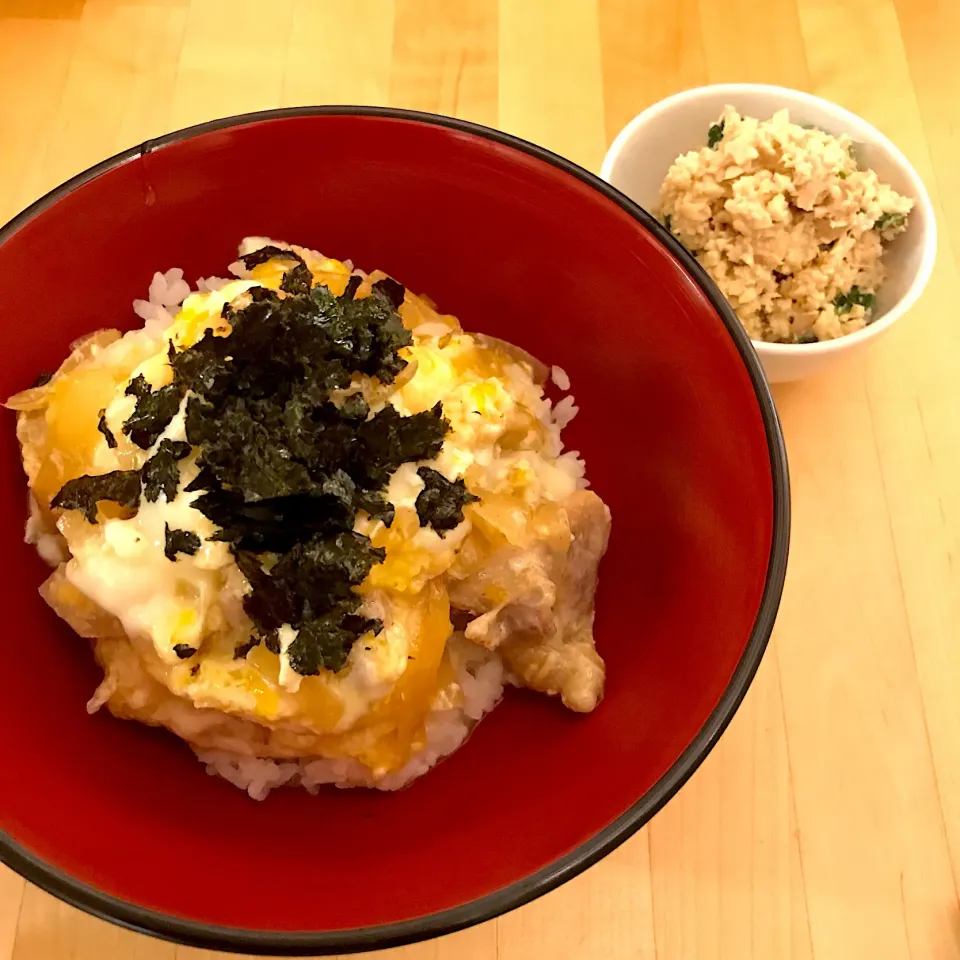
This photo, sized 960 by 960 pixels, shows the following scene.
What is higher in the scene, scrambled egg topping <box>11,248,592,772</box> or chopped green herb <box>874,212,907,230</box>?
chopped green herb <box>874,212,907,230</box>

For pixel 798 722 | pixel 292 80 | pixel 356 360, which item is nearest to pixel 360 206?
pixel 356 360

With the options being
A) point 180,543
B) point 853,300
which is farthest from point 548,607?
point 853,300

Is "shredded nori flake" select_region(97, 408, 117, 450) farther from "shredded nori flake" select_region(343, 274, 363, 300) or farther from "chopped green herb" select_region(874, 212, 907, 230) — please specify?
"chopped green herb" select_region(874, 212, 907, 230)

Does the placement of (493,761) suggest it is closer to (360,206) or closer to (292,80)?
(360,206)

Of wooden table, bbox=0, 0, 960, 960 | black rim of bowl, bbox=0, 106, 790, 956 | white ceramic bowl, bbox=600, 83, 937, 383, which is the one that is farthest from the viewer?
white ceramic bowl, bbox=600, 83, 937, 383

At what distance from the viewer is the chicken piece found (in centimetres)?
114

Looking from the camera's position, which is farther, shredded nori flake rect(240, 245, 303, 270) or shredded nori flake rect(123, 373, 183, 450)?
shredded nori flake rect(240, 245, 303, 270)

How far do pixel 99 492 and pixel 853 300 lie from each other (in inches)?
48.0

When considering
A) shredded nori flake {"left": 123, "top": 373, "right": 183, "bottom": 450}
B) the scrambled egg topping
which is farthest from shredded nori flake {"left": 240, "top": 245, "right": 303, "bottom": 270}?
shredded nori flake {"left": 123, "top": 373, "right": 183, "bottom": 450}

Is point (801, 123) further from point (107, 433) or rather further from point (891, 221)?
point (107, 433)

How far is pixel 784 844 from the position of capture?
1297 millimetres

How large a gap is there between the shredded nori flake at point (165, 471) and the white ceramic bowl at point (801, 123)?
90cm

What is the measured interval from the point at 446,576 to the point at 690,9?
1.52 m

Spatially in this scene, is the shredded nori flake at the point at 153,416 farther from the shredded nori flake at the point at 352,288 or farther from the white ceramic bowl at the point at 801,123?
the white ceramic bowl at the point at 801,123
